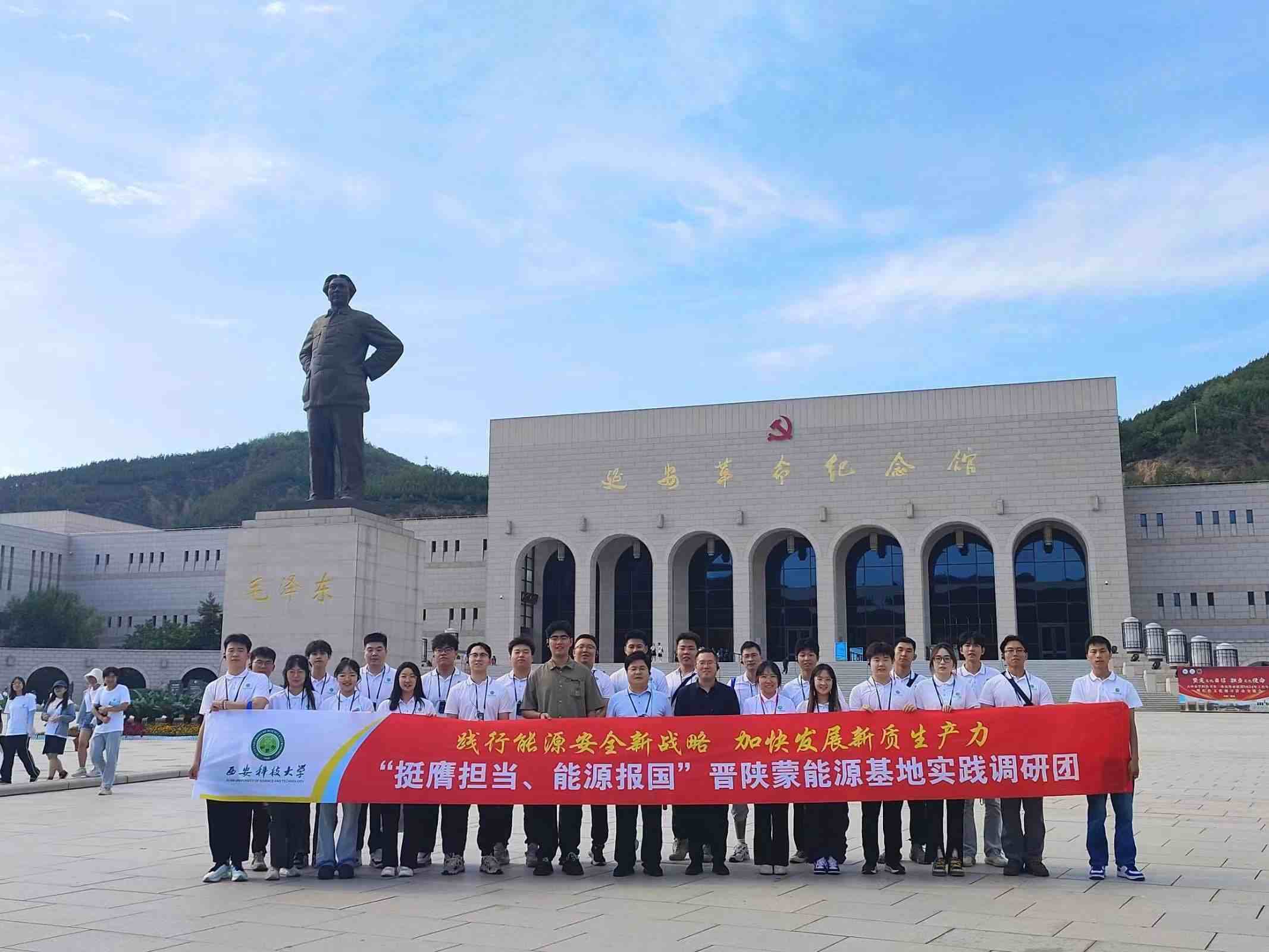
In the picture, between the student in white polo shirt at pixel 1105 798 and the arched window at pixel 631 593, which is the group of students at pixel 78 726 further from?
the arched window at pixel 631 593

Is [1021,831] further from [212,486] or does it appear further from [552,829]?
[212,486]

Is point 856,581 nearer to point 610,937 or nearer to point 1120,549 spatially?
point 1120,549

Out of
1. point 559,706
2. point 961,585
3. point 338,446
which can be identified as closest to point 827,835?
point 559,706

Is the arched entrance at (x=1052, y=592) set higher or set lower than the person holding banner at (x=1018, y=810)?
higher

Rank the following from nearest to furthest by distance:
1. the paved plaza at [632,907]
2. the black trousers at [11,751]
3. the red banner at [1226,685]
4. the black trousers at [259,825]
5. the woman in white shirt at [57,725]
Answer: the paved plaza at [632,907] < the black trousers at [259,825] < the black trousers at [11,751] < the woman in white shirt at [57,725] < the red banner at [1226,685]

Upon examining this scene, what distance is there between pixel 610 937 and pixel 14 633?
5435 centimetres

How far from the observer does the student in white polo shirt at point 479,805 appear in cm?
680

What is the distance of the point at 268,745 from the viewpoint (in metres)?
6.93

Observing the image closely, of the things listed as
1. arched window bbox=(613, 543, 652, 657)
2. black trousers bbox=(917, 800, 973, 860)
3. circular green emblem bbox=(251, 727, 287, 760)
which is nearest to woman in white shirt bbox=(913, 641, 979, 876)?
black trousers bbox=(917, 800, 973, 860)

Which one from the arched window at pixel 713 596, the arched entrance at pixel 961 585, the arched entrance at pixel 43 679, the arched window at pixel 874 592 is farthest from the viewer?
the arched entrance at pixel 43 679

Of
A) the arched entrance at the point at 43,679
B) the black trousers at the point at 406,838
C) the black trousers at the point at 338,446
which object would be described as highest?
the black trousers at the point at 338,446

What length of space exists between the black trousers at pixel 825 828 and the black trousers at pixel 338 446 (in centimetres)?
905

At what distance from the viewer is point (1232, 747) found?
695 inches

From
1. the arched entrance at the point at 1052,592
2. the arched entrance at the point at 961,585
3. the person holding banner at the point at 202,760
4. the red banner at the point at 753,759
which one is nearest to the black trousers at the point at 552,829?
the red banner at the point at 753,759
